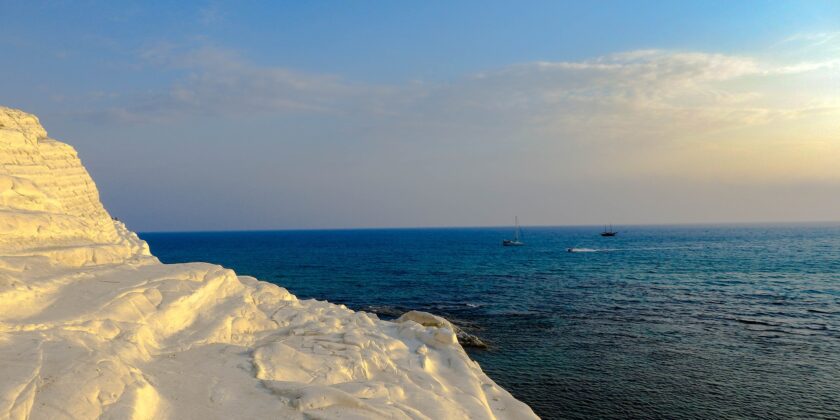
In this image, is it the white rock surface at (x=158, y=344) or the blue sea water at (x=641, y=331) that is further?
the blue sea water at (x=641, y=331)

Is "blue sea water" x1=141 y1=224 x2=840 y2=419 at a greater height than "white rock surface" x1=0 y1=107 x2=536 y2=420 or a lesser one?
lesser

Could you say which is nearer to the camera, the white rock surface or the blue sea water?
the white rock surface

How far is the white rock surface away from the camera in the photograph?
334 inches

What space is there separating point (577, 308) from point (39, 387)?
43.2 m

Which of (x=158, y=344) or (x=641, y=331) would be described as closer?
(x=158, y=344)

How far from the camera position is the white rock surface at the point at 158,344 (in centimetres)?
848

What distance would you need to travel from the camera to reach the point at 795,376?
968 inches

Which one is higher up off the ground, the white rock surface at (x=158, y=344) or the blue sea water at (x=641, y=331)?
the white rock surface at (x=158, y=344)

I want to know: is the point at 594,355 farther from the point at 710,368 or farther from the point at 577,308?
the point at 577,308

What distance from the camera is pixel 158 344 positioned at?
11523mm

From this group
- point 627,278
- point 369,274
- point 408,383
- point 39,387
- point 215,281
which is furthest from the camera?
point 369,274

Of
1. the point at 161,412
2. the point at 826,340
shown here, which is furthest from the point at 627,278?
the point at 161,412

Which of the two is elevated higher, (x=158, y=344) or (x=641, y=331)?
(x=158, y=344)

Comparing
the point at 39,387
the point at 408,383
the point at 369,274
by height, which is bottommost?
the point at 369,274
